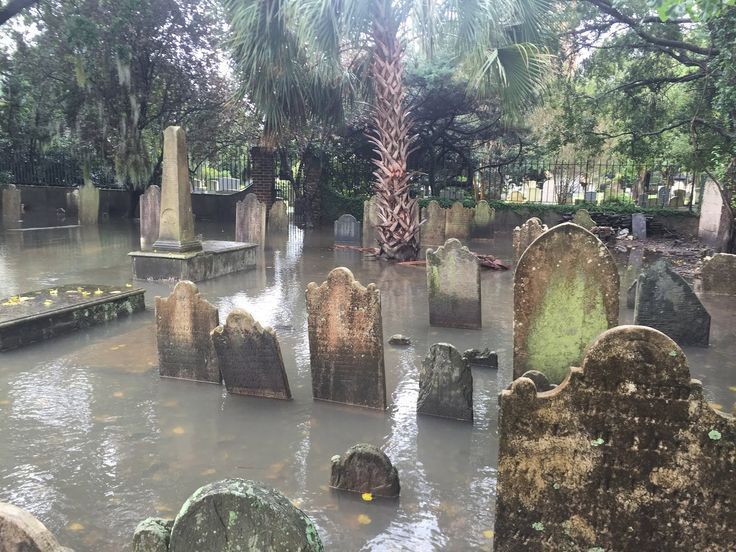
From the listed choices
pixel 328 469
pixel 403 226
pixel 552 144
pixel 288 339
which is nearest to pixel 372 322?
pixel 328 469

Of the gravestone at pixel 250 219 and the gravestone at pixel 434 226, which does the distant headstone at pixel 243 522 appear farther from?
the gravestone at pixel 434 226

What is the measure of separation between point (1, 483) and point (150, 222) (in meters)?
9.47

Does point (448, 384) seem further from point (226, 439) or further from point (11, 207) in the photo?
point (11, 207)

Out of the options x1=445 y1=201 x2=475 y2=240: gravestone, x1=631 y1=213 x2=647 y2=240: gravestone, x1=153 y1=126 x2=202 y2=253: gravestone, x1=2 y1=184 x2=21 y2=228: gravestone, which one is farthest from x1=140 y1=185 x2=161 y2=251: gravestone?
x1=631 y1=213 x2=647 y2=240: gravestone

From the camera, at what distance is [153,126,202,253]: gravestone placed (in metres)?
9.77

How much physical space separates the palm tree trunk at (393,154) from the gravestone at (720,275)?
243 inches

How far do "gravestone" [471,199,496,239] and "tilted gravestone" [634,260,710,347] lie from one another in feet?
39.1

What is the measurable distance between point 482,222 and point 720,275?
928 centimetres

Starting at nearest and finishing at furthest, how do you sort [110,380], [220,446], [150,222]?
A: [220,446] → [110,380] → [150,222]

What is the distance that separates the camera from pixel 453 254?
23.9ft

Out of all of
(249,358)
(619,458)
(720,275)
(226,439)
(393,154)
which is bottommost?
(226,439)

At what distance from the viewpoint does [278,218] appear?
20000 mm

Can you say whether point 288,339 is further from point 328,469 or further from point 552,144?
point 552,144

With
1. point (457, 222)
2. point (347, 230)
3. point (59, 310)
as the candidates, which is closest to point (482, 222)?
point (457, 222)
